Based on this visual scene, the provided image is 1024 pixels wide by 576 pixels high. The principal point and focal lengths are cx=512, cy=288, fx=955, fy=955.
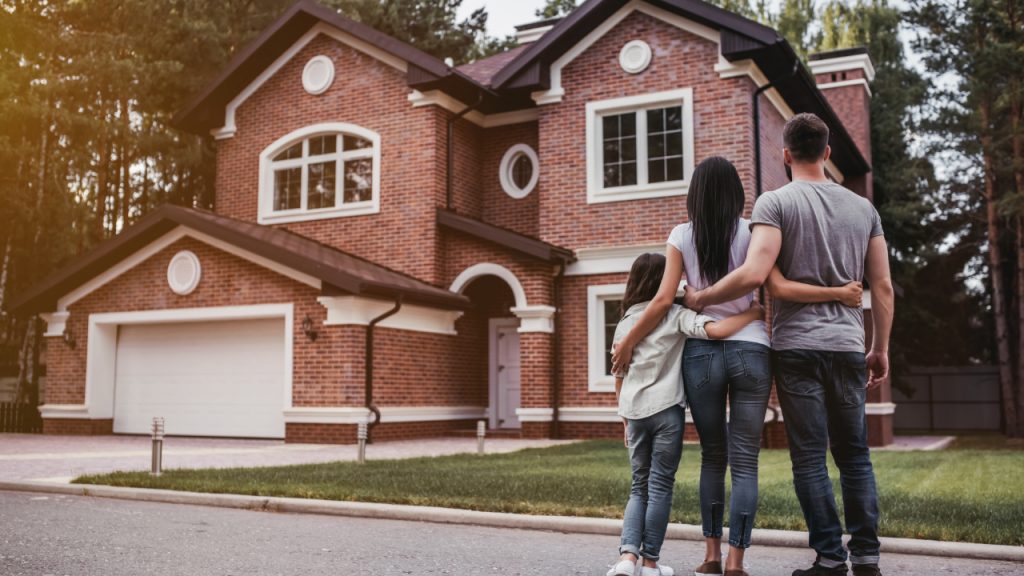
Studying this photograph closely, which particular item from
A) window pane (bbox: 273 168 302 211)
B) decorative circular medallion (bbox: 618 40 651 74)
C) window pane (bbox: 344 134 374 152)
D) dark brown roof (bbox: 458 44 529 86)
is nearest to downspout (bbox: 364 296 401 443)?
window pane (bbox: 344 134 374 152)

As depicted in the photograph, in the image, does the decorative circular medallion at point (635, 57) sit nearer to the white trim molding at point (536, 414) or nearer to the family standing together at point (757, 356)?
the white trim molding at point (536, 414)

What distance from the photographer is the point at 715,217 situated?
4340 millimetres

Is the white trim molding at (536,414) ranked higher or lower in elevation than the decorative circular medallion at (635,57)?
lower

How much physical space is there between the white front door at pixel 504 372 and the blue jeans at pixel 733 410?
13751 mm

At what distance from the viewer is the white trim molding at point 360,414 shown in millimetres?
14570

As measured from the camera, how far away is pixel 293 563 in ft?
17.0

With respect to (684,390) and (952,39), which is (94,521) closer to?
(684,390)

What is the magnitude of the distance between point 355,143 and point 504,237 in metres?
4.05

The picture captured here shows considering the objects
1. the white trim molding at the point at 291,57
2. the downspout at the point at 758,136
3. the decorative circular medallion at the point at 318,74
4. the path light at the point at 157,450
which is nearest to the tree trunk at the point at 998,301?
the downspout at the point at 758,136

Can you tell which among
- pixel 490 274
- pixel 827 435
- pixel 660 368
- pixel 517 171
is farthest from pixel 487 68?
pixel 827 435

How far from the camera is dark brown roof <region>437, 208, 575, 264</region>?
52.1ft

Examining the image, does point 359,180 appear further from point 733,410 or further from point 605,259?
point 733,410

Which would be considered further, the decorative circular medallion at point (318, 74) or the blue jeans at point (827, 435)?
the decorative circular medallion at point (318, 74)

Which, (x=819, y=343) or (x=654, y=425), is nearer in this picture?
(x=819, y=343)
